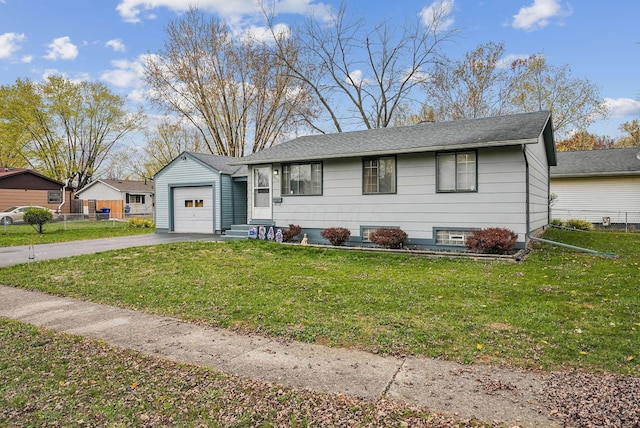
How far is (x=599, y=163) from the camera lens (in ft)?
66.8

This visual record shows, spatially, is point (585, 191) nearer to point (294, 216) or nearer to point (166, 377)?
point (294, 216)

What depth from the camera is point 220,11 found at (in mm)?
25938

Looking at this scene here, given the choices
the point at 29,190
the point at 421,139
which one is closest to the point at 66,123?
the point at 29,190

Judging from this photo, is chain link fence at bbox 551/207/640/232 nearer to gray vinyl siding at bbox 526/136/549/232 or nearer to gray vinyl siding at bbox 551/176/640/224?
gray vinyl siding at bbox 551/176/640/224

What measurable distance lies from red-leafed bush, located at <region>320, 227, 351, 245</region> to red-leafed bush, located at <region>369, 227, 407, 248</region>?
40.9 inches

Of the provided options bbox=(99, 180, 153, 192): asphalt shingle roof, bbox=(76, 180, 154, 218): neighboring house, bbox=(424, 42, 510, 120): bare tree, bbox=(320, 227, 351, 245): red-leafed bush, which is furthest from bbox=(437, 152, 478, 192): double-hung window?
bbox=(99, 180, 153, 192): asphalt shingle roof

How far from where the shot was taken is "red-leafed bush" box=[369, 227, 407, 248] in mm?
11242

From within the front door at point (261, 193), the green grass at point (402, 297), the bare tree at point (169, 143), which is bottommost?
the green grass at point (402, 297)

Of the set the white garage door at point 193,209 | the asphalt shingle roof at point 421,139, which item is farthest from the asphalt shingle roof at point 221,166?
the asphalt shingle roof at point 421,139

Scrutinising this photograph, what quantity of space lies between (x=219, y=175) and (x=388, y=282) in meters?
11.9

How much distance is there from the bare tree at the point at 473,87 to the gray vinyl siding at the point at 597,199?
8099 mm

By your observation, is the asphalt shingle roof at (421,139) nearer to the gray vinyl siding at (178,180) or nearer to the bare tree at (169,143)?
the gray vinyl siding at (178,180)

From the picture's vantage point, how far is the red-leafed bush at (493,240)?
9644 mm

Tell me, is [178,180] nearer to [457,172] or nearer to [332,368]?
[457,172]
